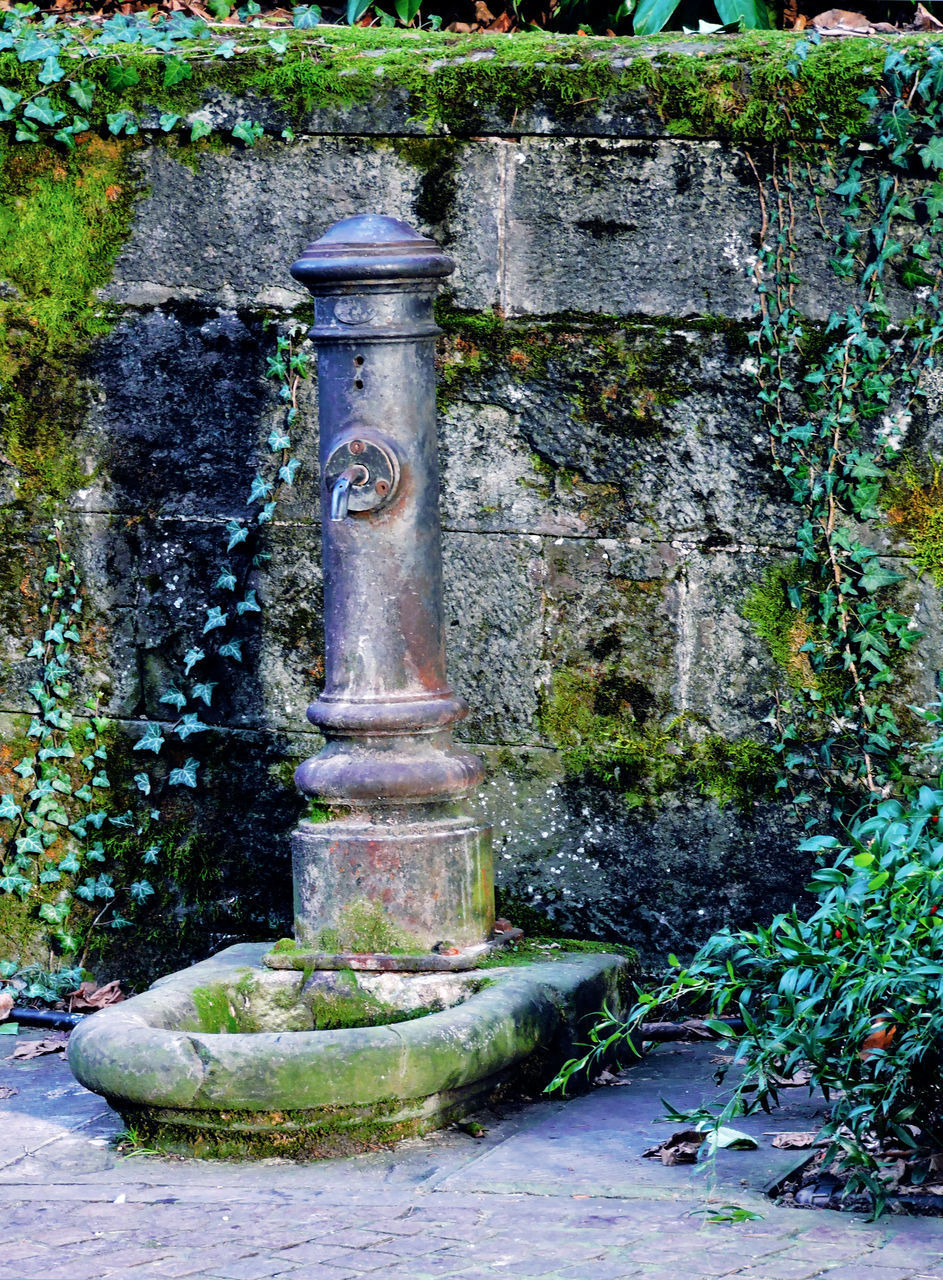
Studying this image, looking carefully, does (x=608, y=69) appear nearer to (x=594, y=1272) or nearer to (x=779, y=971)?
(x=779, y=971)

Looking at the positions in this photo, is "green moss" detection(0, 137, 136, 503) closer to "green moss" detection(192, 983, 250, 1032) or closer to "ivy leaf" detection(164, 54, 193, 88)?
"ivy leaf" detection(164, 54, 193, 88)

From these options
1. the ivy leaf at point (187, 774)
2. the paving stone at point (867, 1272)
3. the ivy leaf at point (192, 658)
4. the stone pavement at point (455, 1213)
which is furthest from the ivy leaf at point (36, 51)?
the paving stone at point (867, 1272)

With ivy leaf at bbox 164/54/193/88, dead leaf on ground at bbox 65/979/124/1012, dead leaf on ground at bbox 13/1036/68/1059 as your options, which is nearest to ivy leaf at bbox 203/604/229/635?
dead leaf on ground at bbox 65/979/124/1012

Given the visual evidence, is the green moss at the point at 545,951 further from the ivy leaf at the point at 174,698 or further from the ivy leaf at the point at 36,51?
the ivy leaf at the point at 36,51

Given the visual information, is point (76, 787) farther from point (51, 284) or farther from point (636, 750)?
point (636, 750)

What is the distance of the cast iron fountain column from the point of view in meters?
4.25

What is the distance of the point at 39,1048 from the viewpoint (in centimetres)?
487

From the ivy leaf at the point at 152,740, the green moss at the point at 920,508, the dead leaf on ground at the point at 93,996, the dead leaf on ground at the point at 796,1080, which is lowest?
the dead leaf on ground at the point at 796,1080

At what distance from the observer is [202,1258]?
10.4ft

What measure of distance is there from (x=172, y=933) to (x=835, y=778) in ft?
6.70

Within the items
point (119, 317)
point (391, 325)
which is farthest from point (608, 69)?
point (119, 317)

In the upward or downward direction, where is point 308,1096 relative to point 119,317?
downward

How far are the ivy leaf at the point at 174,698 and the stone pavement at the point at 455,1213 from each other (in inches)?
55.3

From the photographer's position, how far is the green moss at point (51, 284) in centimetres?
523
